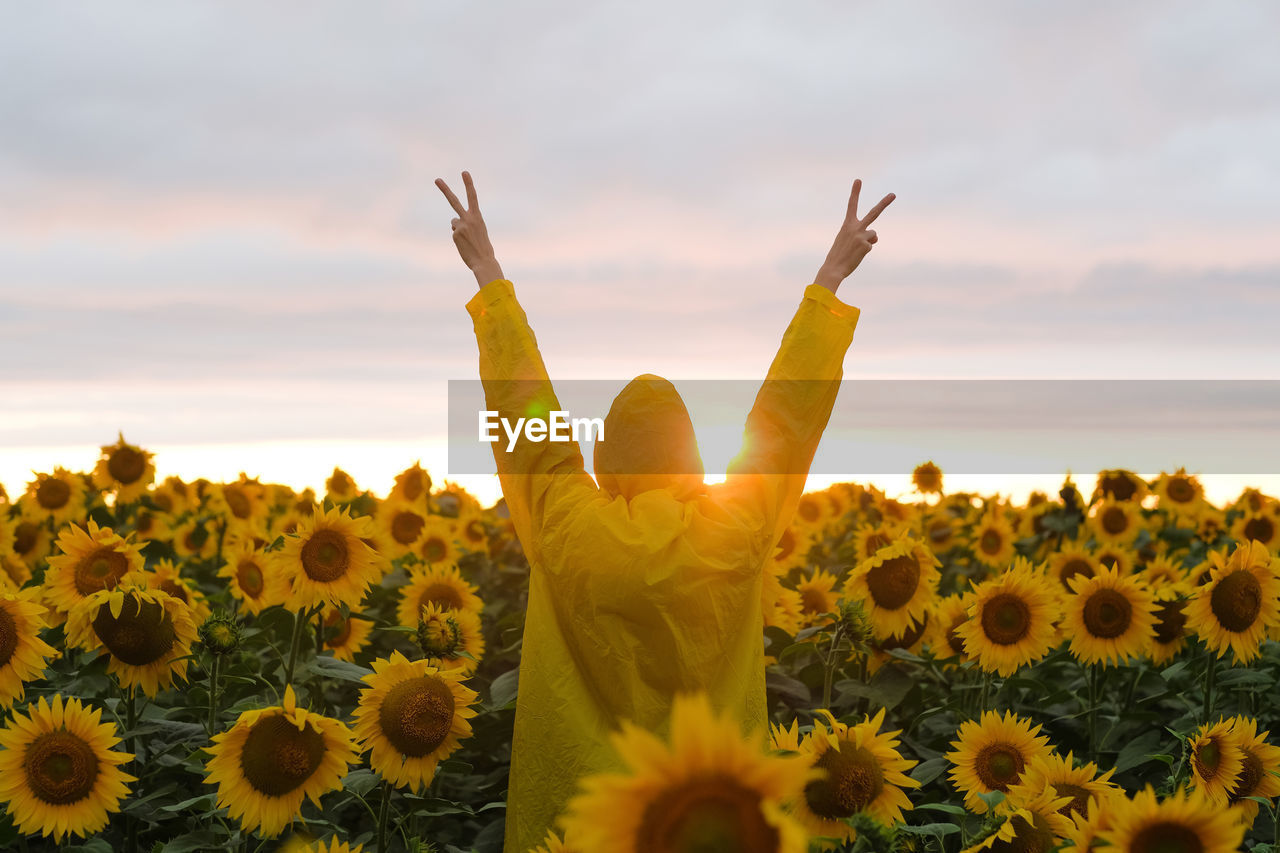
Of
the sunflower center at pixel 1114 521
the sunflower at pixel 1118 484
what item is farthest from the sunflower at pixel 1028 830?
the sunflower at pixel 1118 484

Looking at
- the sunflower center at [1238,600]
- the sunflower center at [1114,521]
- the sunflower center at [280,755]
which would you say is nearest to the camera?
the sunflower center at [280,755]

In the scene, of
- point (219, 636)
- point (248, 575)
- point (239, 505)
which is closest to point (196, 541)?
point (239, 505)

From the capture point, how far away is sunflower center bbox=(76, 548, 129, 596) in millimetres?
4820

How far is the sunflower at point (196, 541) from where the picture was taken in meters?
9.38

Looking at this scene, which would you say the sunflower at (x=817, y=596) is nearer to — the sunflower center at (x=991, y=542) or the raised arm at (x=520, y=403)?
the raised arm at (x=520, y=403)

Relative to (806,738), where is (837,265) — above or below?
above

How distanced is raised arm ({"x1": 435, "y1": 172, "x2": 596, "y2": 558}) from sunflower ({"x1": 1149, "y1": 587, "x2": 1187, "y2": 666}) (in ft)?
11.2

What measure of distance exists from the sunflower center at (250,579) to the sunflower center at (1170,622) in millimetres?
4832

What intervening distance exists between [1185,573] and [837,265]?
4.31 m

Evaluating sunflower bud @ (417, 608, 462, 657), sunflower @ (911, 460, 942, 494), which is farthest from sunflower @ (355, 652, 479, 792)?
sunflower @ (911, 460, 942, 494)

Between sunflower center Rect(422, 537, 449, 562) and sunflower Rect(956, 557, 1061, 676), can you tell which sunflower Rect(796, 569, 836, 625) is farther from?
sunflower center Rect(422, 537, 449, 562)

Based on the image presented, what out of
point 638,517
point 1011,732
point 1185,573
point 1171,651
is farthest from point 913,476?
point 638,517

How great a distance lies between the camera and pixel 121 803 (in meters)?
4.41

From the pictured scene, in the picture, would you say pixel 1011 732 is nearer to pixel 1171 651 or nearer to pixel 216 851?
pixel 1171 651
